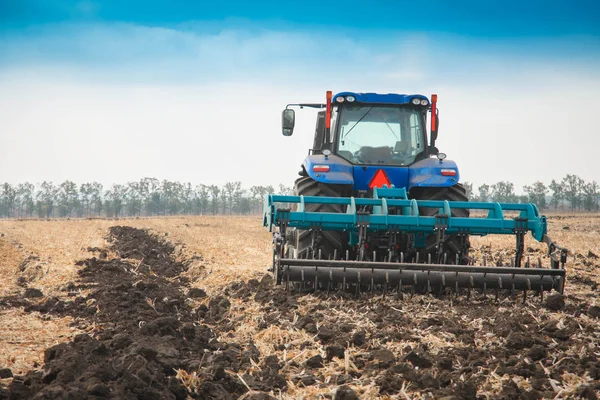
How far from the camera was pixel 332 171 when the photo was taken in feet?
24.3

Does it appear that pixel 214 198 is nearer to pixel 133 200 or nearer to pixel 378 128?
pixel 133 200

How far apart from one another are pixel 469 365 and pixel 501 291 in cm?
305

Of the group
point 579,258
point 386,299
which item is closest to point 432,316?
point 386,299

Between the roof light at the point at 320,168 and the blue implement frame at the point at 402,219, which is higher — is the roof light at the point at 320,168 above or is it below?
above

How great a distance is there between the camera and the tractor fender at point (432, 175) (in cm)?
739

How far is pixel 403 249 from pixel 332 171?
141 centimetres

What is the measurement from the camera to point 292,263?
6.46 meters

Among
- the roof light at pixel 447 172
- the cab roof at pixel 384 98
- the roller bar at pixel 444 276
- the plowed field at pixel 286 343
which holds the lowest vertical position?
the plowed field at pixel 286 343

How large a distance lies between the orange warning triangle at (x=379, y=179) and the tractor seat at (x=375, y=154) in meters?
0.33

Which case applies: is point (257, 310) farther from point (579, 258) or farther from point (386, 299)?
point (579, 258)

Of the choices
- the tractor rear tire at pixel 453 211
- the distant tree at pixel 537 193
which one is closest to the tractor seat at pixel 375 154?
the tractor rear tire at pixel 453 211

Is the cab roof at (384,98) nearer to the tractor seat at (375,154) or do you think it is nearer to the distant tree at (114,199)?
the tractor seat at (375,154)

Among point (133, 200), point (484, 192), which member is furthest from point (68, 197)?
point (484, 192)

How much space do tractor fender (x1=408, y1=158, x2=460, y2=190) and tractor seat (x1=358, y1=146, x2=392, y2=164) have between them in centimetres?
45
